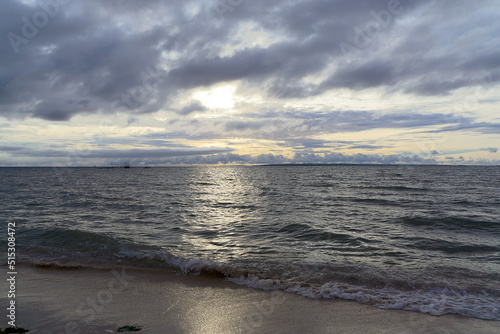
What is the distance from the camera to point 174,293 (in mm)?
7094

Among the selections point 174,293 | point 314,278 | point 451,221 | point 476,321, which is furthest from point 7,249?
point 451,221

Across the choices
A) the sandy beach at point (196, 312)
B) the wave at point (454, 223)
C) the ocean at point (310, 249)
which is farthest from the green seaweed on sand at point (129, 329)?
the wave at point (454, 223)

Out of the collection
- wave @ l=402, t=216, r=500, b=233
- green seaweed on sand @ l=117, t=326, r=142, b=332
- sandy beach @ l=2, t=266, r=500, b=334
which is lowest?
wave @ l=402, t=216, r=500, b=233

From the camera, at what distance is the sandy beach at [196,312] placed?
5.30 meters

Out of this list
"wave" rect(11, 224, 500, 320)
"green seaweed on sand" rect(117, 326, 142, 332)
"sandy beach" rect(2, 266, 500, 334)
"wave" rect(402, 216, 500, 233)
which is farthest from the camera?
"wave" rect(402, 216, 500, 233)

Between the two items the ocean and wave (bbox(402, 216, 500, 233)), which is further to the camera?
wave (bbox(402, 216, 500, 233))

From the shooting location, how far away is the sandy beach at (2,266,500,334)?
209 inches

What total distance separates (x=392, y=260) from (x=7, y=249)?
1500 cm

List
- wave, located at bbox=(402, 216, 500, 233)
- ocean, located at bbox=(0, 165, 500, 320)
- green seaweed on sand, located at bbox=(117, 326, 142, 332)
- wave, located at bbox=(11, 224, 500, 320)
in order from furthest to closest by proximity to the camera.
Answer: wave, located at bbox=(402, 216, 500, 233)
ocean, located at bbox=(0, 165, 500, 320)
wave, located at bbox=(11, 224, 500, 320)
green seaweed on sand, located at bbox=(117, 326, 142, 332)

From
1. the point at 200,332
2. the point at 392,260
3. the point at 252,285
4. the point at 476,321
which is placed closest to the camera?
the point at 200,332

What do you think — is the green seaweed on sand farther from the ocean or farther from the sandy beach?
the ocean

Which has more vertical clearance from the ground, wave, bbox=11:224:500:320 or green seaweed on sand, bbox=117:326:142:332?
green seaweed on sand, bbox=117:326:142:332

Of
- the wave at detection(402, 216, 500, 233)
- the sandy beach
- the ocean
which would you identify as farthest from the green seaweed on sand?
the wave at detection(402, 216, 500, 233)

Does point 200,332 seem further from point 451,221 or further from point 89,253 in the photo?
point 451,221
